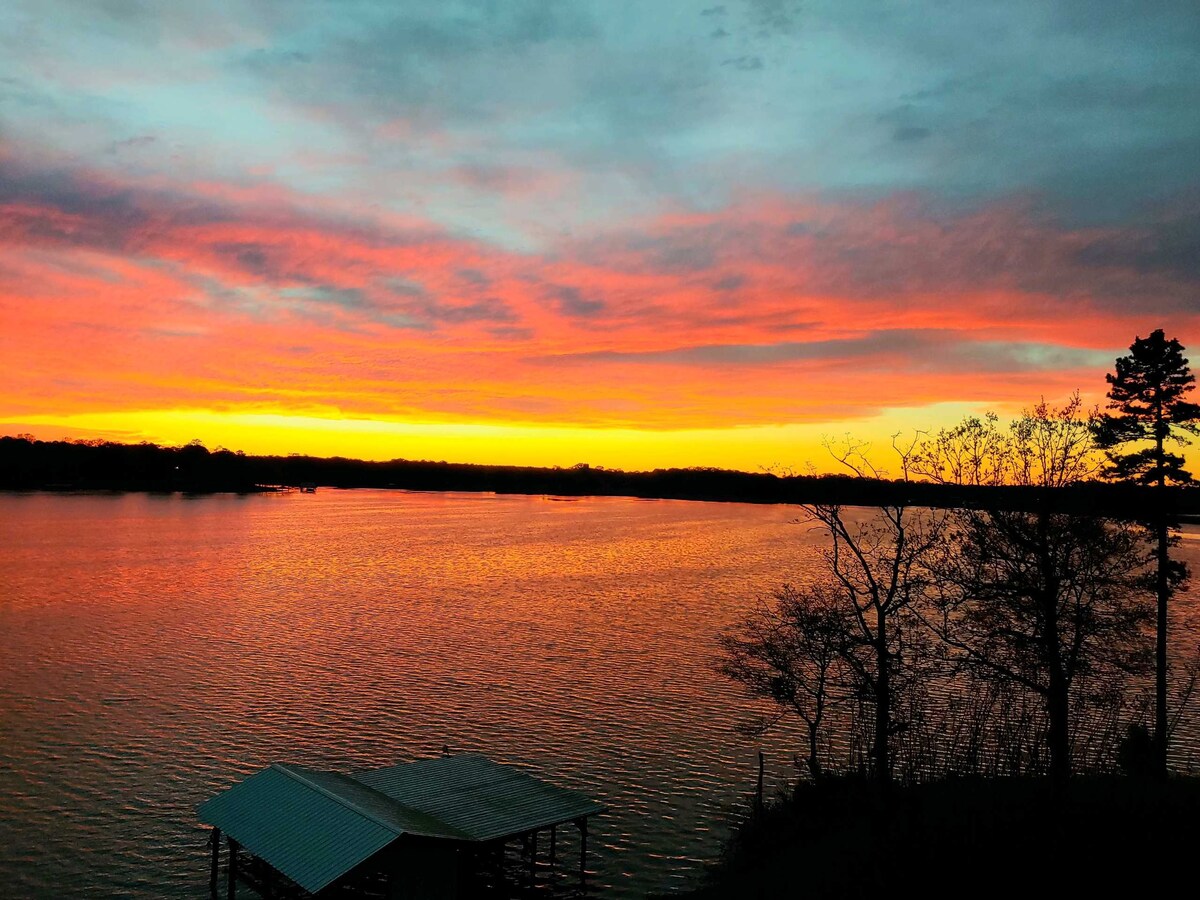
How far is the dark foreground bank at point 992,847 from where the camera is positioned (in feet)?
63.2

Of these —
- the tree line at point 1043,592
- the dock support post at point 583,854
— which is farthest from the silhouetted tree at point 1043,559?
the dock support post at point 583,854

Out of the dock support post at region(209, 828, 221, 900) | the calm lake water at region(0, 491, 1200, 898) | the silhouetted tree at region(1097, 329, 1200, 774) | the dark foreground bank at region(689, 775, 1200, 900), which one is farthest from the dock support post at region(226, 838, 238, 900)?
the silhouetted tree at region(1097, 329, 1200, 774)

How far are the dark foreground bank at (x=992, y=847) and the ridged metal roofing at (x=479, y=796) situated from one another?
6114 millimetres

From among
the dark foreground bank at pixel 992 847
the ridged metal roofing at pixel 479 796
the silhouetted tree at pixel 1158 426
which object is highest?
the silhouetted tree at pixel 1158 426

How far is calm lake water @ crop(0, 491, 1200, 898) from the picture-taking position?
35.2m

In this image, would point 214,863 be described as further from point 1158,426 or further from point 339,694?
point 1158,426

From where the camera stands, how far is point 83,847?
3369 centimetres

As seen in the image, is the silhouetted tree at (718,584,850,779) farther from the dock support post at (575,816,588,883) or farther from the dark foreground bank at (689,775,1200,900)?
the dock support post at (575,816,588,883)

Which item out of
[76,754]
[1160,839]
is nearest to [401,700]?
[76,754]

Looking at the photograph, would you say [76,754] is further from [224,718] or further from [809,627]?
[809,627]

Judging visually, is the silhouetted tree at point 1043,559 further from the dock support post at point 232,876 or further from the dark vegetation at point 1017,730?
the dock support post at point 232,876

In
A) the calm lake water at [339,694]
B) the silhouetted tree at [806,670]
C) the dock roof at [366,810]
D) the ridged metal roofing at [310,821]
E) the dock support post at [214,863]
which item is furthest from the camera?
the silhouetted tree at [806,670]

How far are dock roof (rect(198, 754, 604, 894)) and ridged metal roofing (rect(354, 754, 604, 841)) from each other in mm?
38

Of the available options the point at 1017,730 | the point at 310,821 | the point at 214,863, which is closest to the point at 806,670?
the point at 1017,730
